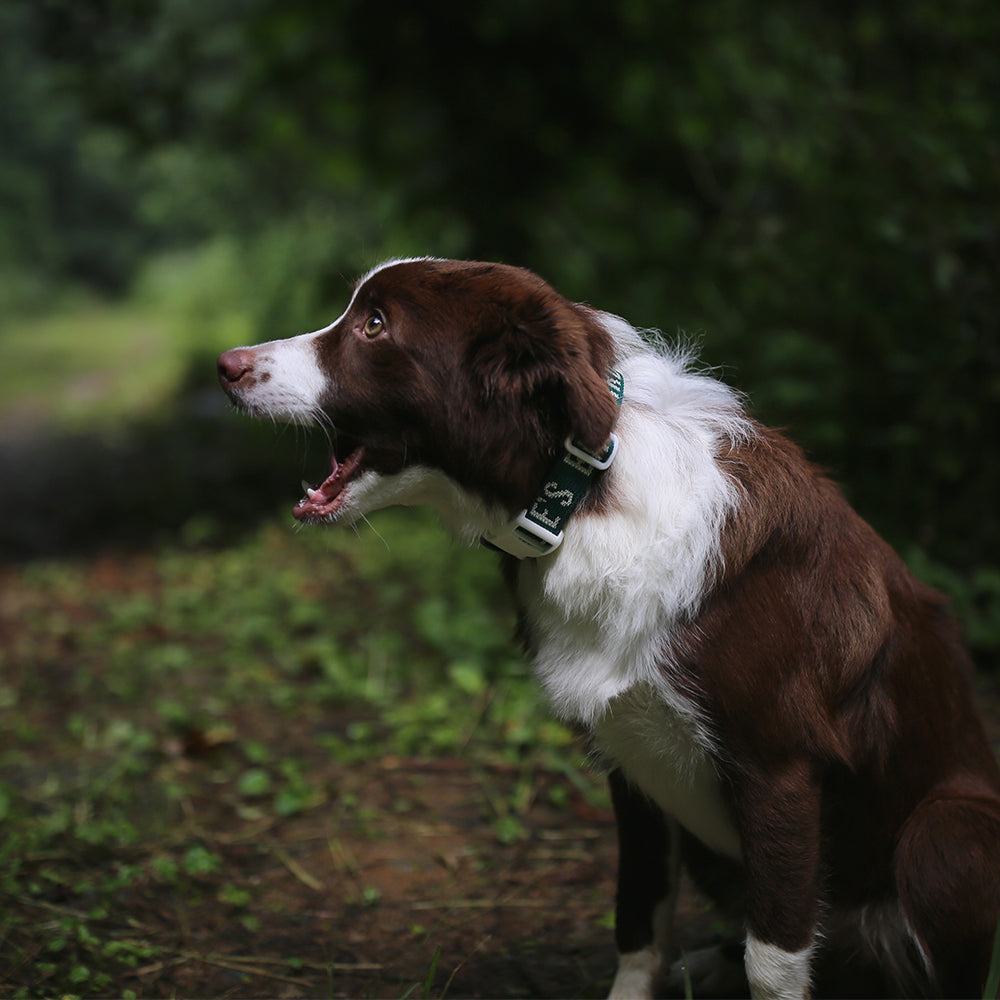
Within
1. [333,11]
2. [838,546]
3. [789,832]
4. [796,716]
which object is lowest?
[789,832]

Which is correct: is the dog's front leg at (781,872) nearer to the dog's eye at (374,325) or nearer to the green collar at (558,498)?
the green collar at (558,498)

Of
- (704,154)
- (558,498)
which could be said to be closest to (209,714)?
(558,498)

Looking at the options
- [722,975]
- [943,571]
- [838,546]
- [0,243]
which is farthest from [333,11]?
[0,243]

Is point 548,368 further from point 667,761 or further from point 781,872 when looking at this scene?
point 781,872

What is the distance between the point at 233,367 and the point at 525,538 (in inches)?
27.7

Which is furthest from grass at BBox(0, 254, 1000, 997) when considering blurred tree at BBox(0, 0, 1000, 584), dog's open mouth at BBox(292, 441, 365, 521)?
blurred tree at BBox(0, 0, 1000, 584)

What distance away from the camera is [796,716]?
1931 millimetres

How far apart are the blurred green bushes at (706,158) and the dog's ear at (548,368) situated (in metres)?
1.20

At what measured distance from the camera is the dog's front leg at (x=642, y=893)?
2.31 meters

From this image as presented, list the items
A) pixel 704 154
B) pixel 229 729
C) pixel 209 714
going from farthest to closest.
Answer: pixel 704 154, pixel 209 714, pixel 229 729

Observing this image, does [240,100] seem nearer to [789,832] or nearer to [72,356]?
[789,832]

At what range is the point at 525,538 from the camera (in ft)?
6.39

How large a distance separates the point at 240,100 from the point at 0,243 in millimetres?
20091

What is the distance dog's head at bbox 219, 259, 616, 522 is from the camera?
6.24 ft
